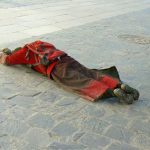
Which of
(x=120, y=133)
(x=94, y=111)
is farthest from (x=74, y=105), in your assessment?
(x=120, y=133)

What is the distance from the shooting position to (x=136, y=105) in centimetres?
457

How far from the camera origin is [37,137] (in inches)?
145

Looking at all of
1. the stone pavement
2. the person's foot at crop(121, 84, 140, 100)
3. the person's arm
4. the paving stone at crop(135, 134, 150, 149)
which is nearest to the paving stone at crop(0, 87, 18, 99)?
the stone pavement

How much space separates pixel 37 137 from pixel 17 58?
1.97 m

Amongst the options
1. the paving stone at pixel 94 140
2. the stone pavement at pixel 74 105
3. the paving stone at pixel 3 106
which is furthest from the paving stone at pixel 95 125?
the paving stone at pixel 3 106

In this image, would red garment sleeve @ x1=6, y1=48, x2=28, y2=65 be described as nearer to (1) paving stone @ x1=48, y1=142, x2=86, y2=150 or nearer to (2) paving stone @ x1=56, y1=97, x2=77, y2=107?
(2) paving stone @ x1=56, y1=97, x2=77, y2=107

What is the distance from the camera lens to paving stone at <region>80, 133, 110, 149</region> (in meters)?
3.60

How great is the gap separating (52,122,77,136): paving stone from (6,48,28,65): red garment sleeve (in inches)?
64.6

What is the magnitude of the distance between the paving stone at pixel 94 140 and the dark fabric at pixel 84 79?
0.86 metres

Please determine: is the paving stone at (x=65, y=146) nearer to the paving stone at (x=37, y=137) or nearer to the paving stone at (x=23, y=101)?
the paving stone at (x=37, y=137)

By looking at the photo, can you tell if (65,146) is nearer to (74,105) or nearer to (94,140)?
(94,140)

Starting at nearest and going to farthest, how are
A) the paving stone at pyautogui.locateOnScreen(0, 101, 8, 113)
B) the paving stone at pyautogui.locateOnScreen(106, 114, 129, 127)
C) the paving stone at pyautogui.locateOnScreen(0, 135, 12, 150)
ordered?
the paving stone at pyautogui.locateOnScreen(0, 135, 12, 150)
the paving stone at pyautogui.locateOnScreen(106, 114, 129, 127)
the paving stone at pyautogui.locateOnScreen(0, 101, 8, 113)

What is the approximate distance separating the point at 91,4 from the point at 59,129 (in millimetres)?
9760

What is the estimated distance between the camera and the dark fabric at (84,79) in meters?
4.61
